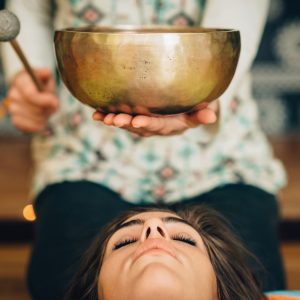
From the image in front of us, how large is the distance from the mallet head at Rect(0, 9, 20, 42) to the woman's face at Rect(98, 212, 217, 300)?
365 millimetres

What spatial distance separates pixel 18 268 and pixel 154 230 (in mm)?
1246

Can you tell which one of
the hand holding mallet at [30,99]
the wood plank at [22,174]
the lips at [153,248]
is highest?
the hand holding mallet at [30,99]

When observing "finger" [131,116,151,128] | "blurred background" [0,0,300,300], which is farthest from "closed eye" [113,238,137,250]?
"blurred background" [0,0,300,300]

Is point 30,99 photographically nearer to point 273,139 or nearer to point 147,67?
point 147,67

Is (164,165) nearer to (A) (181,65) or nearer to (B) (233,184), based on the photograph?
(B) (233,184)

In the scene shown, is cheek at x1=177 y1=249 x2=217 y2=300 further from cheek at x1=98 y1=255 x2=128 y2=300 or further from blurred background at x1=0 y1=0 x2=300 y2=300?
blurred background at x1=0 y1=0 x2=300 y2=300

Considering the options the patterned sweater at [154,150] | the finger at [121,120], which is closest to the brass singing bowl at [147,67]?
the finger at [121,120]

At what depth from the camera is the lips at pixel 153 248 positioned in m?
1.00

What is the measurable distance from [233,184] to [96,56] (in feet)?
2.00

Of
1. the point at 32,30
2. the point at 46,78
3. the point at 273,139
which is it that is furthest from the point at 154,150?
the point at 273,139

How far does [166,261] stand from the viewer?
38.2 inches

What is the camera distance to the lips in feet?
3.27

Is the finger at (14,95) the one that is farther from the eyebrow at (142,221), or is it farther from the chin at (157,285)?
the chin at (157,285)

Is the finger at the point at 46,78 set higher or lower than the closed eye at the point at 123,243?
higher
